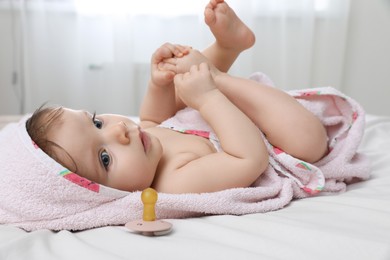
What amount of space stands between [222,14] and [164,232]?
0.60m

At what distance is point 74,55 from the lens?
2439 mm

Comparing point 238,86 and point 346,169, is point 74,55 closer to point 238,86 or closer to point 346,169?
point 238,86

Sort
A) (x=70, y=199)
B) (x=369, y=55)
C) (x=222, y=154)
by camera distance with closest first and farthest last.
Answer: (x=70, y=199) < (x=222, y=154) < (x=369, y=55)

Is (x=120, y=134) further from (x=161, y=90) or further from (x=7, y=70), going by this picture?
A: (x=7, y=70)

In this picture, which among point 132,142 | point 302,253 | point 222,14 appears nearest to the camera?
point 302,253

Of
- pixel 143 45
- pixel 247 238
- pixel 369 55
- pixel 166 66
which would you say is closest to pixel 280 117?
pixel 166 66

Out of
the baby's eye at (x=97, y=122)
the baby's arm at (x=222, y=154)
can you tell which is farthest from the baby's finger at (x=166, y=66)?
the baby's eye at (x=97, y=122)

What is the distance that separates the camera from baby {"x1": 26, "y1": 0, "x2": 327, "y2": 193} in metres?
0.87

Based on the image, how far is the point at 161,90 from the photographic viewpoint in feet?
3.92

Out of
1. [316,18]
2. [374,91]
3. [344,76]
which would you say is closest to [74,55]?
[316,18]

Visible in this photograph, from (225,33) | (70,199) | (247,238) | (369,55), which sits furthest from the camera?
(369,55)

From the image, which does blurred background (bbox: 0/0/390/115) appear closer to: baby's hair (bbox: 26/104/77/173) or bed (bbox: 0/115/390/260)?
baby's hair (bbox: 26/104/77/173)

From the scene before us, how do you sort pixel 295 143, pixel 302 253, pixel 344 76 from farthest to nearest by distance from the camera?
pixel 344 76, pixel 295 143, pixel 302 253

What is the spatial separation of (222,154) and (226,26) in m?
0.38
